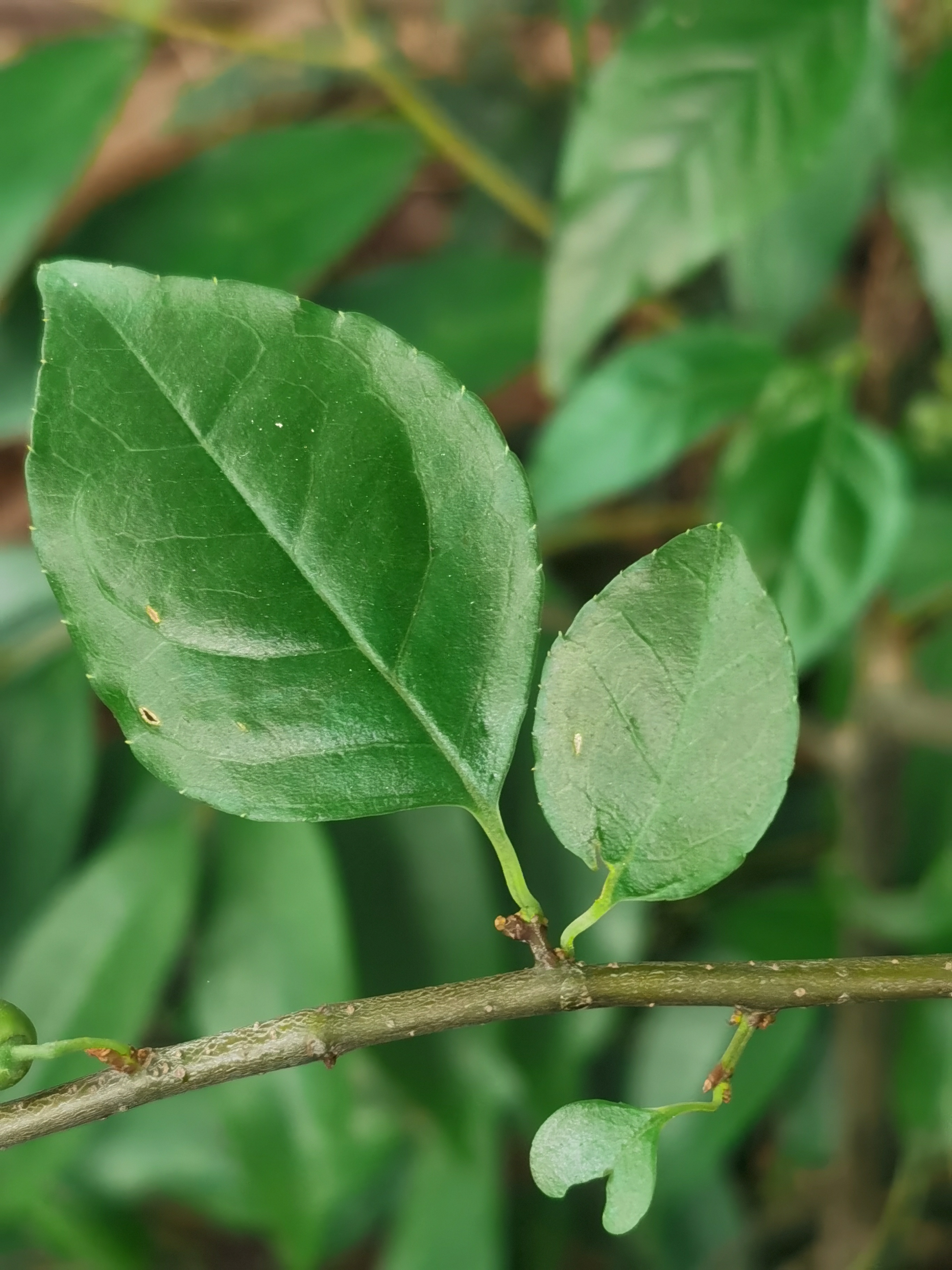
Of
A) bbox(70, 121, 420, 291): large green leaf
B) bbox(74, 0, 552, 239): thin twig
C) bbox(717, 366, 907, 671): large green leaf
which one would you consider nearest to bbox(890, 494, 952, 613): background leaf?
bbox(717, 366, 907, 671): large green leaf

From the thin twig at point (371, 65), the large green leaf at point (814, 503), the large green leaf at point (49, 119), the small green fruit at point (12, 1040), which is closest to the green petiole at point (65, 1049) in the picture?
the small green fruit at point (12, 1040)

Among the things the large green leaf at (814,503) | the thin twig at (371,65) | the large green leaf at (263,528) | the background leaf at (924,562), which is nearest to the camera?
the large green leaf at (263,528)

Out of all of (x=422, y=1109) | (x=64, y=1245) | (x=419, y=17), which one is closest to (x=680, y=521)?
(x=422, y=1109)

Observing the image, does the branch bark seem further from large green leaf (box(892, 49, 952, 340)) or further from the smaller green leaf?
large green leaf (box(892, 49, 952, 340))

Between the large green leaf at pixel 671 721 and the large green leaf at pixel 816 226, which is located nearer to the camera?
the large green leaf at pixel 671 721

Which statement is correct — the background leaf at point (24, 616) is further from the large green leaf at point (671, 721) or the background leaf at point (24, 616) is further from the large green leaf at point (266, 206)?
the large green leaf at point (671, 721)

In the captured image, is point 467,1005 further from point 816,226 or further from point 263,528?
point 816,226
